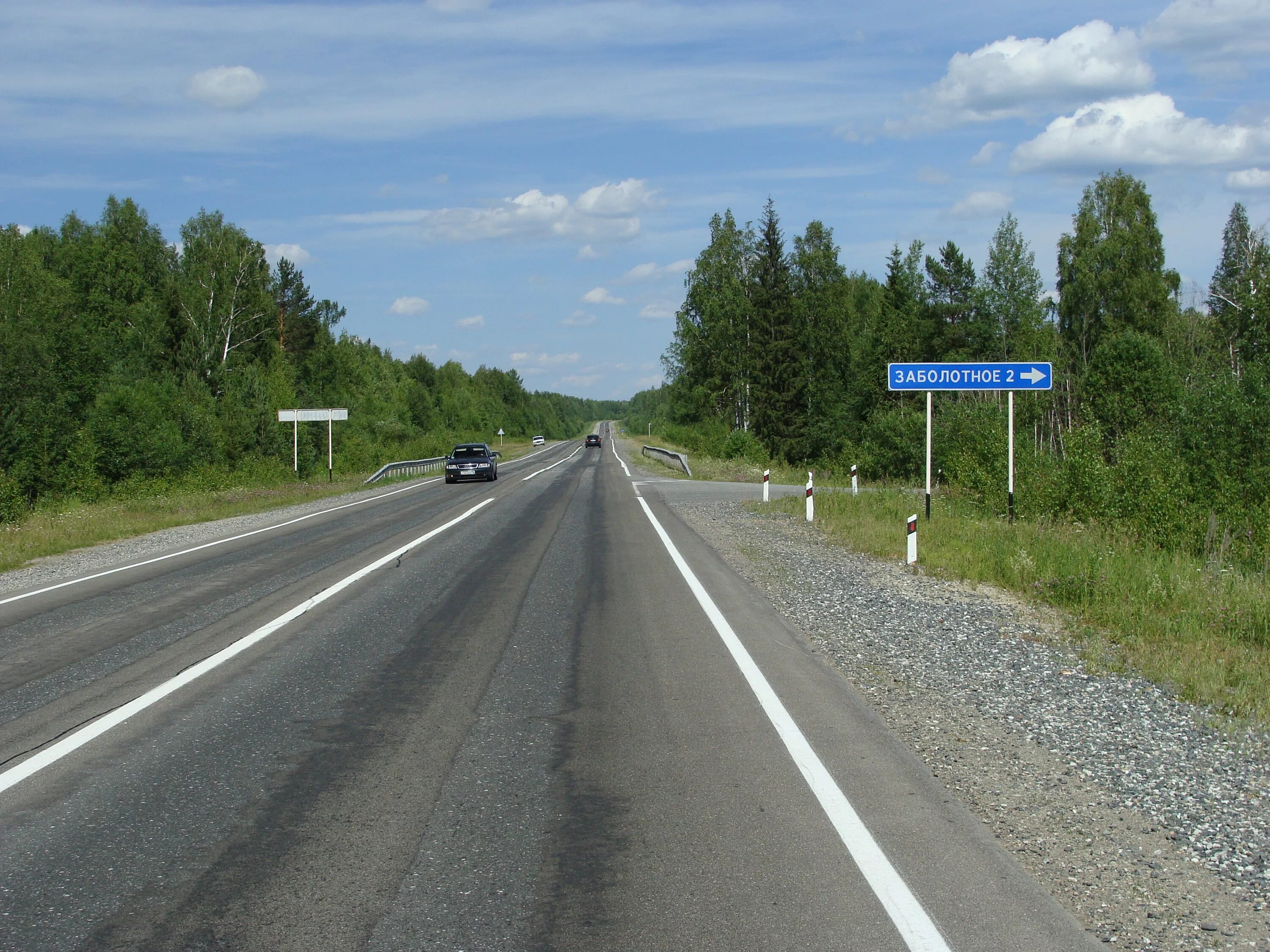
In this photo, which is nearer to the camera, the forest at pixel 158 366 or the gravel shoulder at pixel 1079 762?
the gravel shoulder at pixel 1079 762

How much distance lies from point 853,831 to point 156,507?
27.0m

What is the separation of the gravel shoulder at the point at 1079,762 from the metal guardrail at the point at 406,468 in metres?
33.7

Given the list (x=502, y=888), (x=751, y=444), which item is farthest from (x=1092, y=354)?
(x=502, y=888)

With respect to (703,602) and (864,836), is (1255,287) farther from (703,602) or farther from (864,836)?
(864,836)

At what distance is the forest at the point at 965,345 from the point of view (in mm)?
35031

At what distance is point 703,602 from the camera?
37.1 feet

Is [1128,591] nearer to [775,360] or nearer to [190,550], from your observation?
[190,550]

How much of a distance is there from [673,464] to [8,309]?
111 ft

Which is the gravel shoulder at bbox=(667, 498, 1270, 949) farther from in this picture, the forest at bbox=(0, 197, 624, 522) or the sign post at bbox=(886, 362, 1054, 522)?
the forest at bbox=(0, 197, 624, 522)

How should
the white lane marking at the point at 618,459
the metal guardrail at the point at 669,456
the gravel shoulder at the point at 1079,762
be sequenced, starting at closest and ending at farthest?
the gravel shoulder at the point at 1079,762, the metal guardrail at the point at 669,456, the white lane marking at the point at 618,459

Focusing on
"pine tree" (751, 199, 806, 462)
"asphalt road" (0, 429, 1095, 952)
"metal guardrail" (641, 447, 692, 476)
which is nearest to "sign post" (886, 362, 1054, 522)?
"asphalt road" (0, 429, 1095, 952)

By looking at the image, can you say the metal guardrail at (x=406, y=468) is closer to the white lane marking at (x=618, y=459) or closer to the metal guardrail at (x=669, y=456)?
the white lane marking at (x=618, y=459)

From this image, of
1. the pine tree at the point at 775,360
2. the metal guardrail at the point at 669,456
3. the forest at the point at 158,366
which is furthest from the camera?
the pine tree at the point at 775,360

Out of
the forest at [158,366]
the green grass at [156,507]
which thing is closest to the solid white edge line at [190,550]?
the green grass at [156,507]
